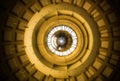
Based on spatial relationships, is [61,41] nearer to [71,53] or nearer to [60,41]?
[60,41]

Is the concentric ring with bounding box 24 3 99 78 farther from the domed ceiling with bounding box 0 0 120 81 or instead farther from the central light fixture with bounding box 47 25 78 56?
the central light fixture with bounding box 47 25 78 56

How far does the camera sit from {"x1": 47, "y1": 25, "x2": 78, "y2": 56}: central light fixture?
1127cm

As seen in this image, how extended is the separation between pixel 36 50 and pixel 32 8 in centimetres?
199

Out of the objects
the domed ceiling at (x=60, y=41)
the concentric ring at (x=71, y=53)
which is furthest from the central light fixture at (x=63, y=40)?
the concentric ring at (x=71, y=53)

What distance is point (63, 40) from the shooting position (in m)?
11.2

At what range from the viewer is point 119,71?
1099cm

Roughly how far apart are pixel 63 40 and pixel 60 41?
5.8 inches

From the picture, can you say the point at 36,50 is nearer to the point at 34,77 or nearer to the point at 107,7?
the point at 34,77

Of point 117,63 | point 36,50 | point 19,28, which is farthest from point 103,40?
point 19,28

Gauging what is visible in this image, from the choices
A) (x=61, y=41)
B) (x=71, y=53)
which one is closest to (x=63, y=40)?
(x=61, y=41)

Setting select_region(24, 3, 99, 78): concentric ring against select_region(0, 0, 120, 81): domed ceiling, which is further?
select_region(24, 3, 99, 78): concentric ring

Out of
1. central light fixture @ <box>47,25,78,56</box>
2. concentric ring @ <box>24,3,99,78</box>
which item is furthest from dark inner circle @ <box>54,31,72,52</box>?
concentric ring @ <box>24,3,99,78</box>

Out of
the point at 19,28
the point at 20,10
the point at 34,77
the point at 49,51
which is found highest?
the point at 20,10

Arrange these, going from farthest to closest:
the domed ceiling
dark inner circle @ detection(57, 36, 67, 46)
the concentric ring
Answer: dark inner circle @ detection(57, 36, 67, 46)
the concentric ring
the domed ceiling
